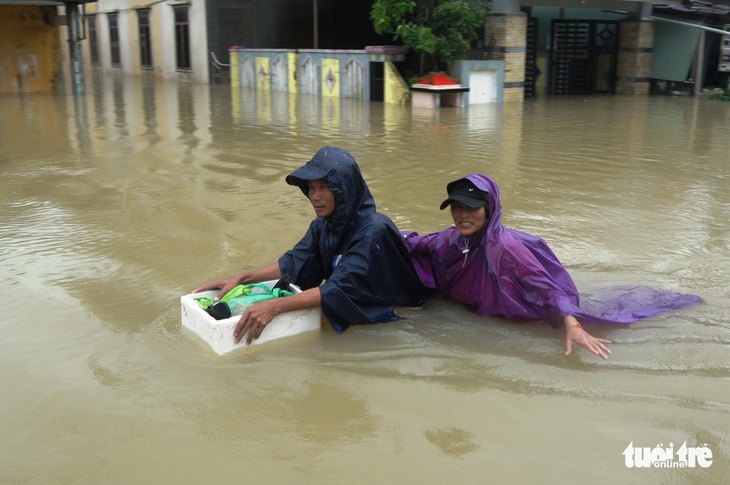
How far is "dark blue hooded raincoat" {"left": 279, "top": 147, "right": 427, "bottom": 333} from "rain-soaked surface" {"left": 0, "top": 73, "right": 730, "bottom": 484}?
0.17 meters

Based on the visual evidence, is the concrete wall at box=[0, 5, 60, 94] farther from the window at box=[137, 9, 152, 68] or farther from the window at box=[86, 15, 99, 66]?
the window at box=[86, 15, 99, 66]

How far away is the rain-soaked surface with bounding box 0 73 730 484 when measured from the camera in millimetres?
2860

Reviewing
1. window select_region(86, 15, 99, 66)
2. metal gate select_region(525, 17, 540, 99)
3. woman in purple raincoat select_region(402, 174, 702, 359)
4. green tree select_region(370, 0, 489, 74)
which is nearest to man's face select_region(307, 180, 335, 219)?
woman in purple raincoat select_region(402, 174, 702, 359)

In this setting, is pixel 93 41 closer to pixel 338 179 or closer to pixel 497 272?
pixel 338 179

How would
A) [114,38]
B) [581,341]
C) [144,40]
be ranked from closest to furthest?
[581,341] → [144,40] → [114,38]

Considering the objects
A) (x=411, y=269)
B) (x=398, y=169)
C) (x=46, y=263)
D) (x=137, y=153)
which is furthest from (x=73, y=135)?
(x=411, y=269)

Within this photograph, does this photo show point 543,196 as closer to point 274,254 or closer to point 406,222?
point 406,222

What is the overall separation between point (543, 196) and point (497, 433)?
188 inches

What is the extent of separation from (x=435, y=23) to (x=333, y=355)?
13584mm

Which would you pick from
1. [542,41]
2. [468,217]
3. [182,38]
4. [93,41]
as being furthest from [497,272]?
[93,41]

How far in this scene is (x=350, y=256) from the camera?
12.8 ft

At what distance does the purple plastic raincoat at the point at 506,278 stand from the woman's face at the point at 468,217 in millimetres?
54

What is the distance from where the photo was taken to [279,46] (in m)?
25.8

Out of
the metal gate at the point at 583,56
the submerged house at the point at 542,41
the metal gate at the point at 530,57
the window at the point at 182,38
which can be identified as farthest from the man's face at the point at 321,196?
the window at the point at 182,38
